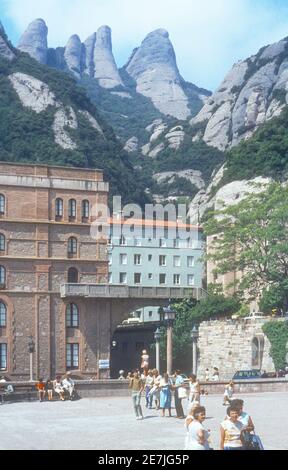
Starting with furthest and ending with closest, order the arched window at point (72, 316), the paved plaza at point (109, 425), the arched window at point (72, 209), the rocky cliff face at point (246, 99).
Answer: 1. the rocky cliff face at point (246, 99)
2. the arched window at point (72, 209)
3. the arched window at point (72, 316)
4. the paved plaza at point (109, 425)

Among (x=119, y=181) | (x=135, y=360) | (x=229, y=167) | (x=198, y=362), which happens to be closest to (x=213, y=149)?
(x=119, y=181)

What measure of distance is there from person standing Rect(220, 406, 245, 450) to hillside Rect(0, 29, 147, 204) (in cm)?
10648

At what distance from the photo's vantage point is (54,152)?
124812 millimetres

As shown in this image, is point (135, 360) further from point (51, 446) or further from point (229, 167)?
point (51, 446)

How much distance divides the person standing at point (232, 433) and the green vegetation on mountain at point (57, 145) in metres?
104

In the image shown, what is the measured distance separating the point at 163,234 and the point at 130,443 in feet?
235

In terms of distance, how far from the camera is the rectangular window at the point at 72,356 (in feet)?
204

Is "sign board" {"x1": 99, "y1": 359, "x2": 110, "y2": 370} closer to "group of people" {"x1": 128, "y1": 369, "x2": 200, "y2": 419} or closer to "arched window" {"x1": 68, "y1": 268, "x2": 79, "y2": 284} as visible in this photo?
"arched window" {"x1": 68, "y1": 268, "x2": 79, "y2": 284}

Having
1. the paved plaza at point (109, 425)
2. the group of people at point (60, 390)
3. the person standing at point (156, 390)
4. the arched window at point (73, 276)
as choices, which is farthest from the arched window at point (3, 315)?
the person standing at point (156, 390)

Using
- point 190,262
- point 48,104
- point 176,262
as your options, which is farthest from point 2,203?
point 48,104

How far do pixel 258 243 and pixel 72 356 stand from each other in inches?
587

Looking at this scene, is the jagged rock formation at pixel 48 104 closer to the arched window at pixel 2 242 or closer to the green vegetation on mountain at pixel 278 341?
the arched window at pixel 2 242

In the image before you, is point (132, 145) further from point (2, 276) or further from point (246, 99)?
point (2, 276)
